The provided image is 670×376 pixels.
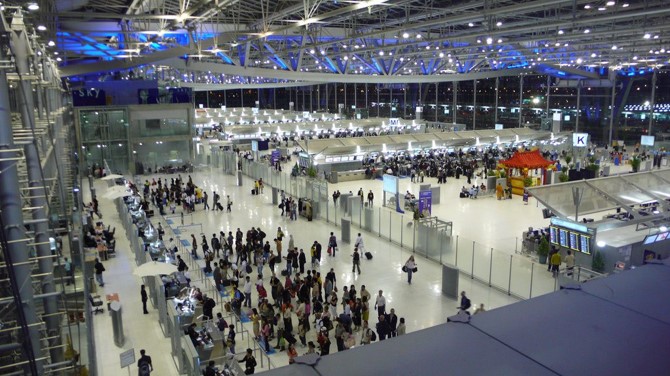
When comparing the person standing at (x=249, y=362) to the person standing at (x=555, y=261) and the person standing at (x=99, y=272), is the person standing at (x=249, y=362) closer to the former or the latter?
the person standing at (x=99, y=272)

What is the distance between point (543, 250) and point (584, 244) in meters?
1.29

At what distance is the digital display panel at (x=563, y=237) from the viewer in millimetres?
17094

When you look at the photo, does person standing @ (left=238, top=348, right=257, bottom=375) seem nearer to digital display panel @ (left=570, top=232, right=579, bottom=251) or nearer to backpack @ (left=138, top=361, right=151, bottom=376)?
backpack @ (left=138, top=361, right=151, bottom=376)

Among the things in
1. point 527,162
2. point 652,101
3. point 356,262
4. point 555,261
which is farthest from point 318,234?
point 652,101

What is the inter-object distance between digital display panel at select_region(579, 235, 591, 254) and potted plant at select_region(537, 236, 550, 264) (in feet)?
3.38

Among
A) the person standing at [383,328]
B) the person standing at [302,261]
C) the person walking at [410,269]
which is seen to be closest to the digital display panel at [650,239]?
the person walking at [410,269]

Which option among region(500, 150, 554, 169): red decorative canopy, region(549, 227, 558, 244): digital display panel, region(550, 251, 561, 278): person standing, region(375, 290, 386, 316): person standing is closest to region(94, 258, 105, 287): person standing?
region(375, 290, 386, 316): person standing

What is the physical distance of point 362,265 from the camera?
702 inches

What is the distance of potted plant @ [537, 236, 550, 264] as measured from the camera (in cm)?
1733

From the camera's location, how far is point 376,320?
45.6ft

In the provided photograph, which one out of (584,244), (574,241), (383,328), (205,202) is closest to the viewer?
(383,328)

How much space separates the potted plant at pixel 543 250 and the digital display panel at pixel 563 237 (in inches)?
16.9

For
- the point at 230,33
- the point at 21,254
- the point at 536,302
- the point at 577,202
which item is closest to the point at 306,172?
the point at 230,33

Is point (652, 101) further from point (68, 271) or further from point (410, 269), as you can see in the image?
point (68, 271)
